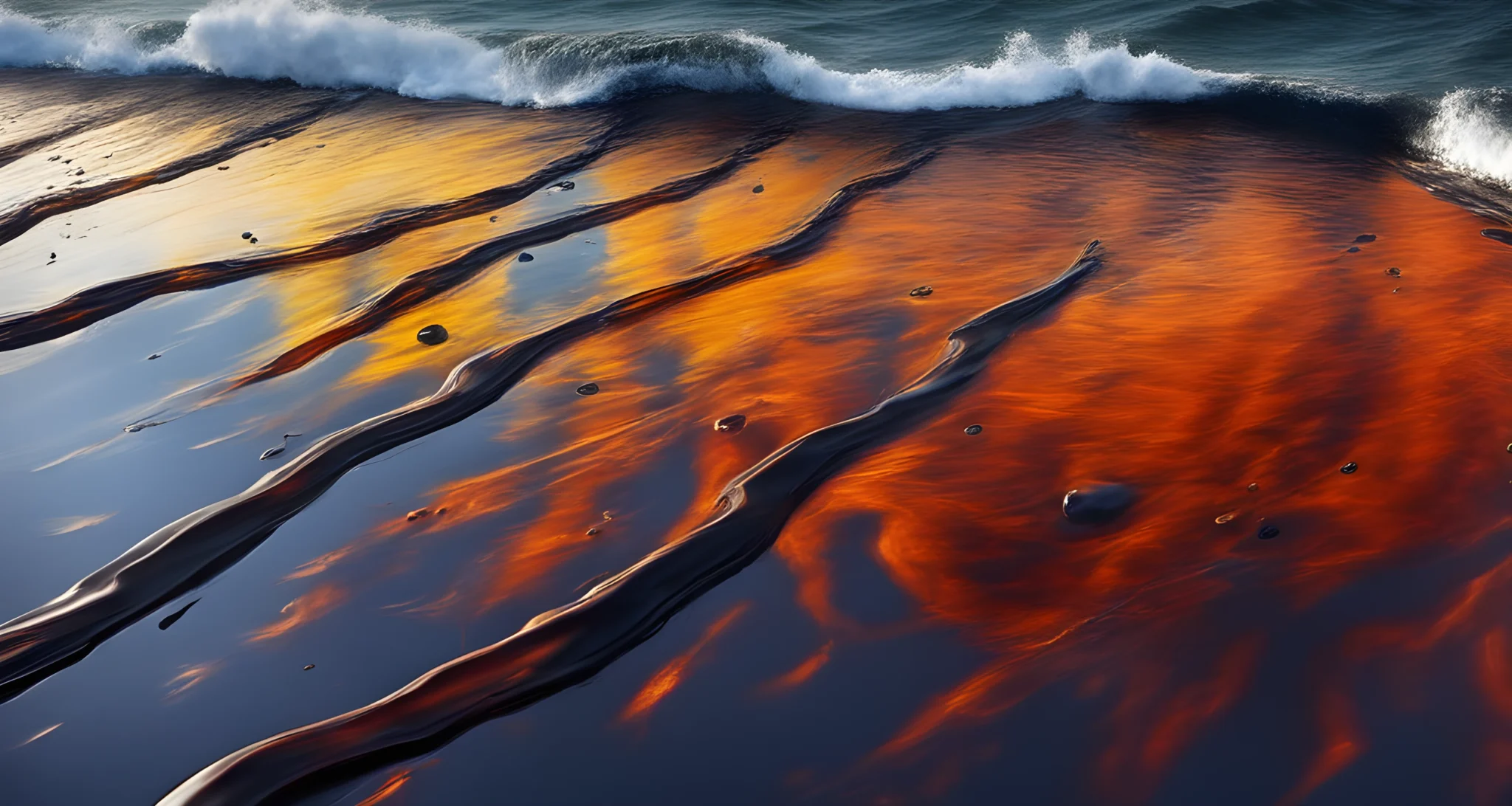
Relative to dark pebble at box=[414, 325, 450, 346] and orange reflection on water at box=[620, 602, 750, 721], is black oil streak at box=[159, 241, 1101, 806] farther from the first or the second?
dark pebble at box=[414, 325, 450, 346]

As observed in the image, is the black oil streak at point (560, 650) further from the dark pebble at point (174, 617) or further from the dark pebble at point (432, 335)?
the dark pebble at point (432, 335)

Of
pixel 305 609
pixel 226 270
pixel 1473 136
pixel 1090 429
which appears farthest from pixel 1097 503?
pixel 1473 136

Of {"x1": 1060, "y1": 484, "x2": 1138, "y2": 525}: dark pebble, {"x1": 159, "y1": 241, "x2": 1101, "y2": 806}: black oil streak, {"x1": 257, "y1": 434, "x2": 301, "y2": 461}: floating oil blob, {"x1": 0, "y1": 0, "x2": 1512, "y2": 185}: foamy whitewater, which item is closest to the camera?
{"x1": 159, "y1": 241, "x2": 1101, "y2": 806}: black oil streak

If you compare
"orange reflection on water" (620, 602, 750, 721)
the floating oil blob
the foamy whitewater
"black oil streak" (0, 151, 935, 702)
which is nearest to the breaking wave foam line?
the foamy whitewater

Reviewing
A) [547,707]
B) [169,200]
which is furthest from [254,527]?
[169,200]

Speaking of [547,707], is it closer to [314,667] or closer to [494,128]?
[314,667]

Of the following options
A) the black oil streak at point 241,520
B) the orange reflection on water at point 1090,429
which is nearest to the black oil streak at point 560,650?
the orange reflection on water at point 1090,429

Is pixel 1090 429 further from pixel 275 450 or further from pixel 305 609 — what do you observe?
pixel 275 450
